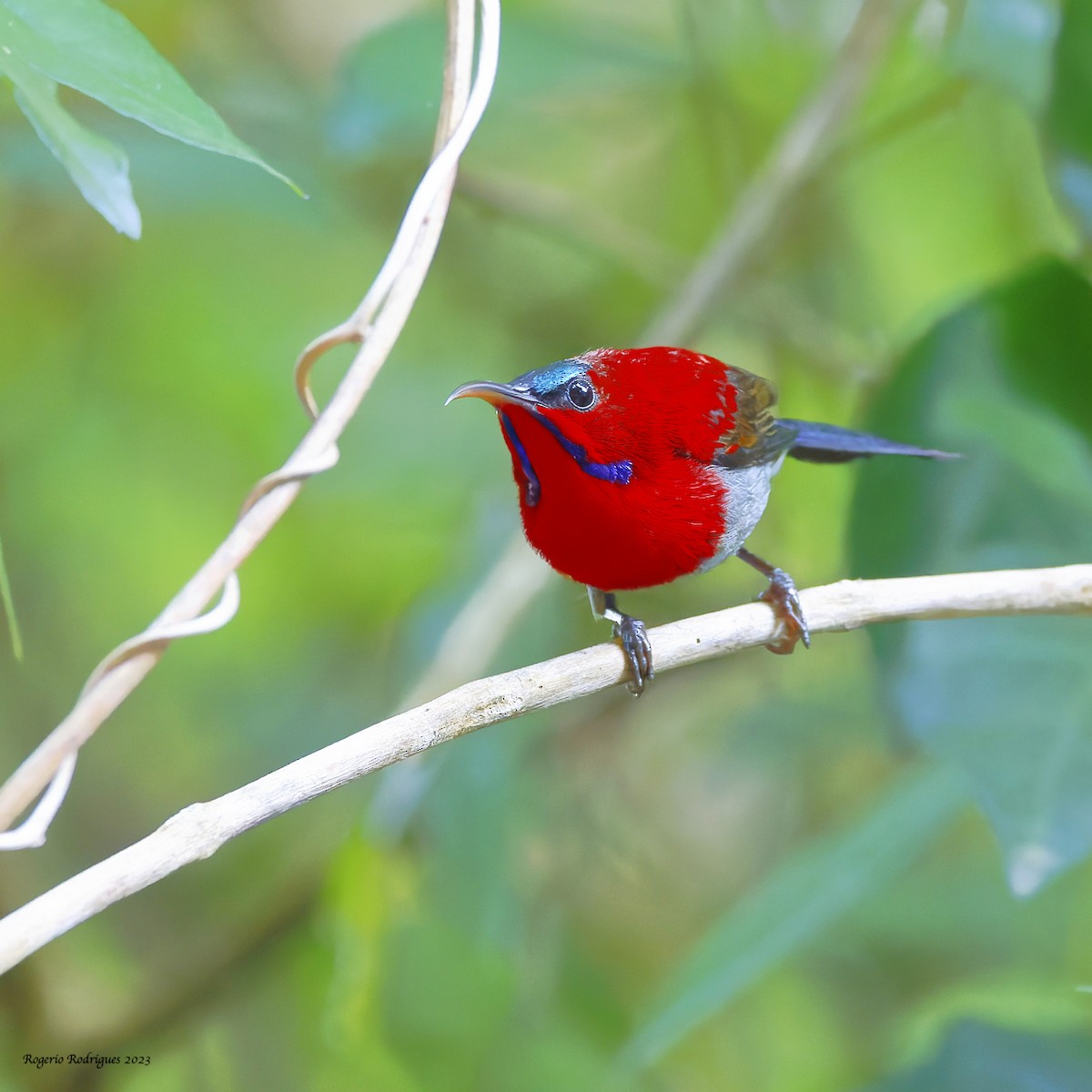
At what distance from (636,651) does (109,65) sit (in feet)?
2.96

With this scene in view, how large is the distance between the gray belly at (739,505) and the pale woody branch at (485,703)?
6.6 inches

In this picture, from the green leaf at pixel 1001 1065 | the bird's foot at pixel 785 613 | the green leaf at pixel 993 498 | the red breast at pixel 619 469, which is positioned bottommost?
the green leaf at pixel 1001 1065

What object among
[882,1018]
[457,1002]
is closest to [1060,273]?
[457,1002]

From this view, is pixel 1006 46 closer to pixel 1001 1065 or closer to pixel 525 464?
pixel 525 464

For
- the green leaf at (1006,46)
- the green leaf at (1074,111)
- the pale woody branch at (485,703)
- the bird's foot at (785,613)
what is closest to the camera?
the pale woody branch at (485,703)

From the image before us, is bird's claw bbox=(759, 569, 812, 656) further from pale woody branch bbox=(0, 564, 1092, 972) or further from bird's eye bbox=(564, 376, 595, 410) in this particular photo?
bird's eye bbox=(564, 376, 595, 410)

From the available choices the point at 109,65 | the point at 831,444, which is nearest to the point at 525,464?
the point at 831,444

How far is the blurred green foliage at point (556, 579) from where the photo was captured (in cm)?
213

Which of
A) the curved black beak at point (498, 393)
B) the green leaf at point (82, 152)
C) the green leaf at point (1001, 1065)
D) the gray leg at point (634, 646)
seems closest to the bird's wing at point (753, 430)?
the gray leg at point (634, 646)

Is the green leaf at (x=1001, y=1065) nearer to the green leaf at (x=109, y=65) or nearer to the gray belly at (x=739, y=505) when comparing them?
the gray belly at (x=739, y=505)

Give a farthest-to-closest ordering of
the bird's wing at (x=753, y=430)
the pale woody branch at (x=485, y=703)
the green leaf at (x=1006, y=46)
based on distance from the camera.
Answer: the green leaf at (x=1006, y=46) → the bird's wing at (x=753, y=430) → the pale woody branch at (x=485, y=703)

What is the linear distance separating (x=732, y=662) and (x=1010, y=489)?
1.29 metres

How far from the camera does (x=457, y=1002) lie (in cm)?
230

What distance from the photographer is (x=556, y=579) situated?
9.18ft
